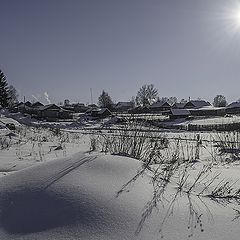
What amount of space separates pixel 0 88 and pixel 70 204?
7701cm

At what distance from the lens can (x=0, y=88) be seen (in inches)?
2943

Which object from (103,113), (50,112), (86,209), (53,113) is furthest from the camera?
(50,112)

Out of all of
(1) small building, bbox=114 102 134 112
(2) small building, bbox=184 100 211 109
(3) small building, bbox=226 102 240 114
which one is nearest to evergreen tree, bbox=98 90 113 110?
(1) small building, bbox=114 102 134 112

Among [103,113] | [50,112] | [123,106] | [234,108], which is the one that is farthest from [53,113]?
[234,108]

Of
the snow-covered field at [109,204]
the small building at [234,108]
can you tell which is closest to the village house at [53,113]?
the small building at [234,108]

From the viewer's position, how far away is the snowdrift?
10.5 feet

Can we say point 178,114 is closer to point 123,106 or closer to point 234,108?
point 234,108

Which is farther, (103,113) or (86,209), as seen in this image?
(103,113)

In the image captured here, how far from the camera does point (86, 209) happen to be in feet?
11.4

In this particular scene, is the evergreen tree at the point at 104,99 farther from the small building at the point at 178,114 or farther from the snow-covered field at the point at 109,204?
the snow-covered field at the point at 109,204

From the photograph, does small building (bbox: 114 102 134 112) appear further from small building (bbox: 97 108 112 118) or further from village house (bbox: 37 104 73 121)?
village house (bbox: 37 104 73 121)

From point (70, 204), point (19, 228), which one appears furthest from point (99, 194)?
point (19, 228)

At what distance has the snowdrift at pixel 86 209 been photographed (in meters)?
3.20

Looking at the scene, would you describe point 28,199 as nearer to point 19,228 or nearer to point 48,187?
point 48,187
